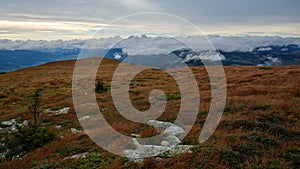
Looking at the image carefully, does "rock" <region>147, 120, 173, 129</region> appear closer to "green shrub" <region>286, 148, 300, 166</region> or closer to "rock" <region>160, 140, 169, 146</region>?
"rock" <region>160, 140, 169, 146</region>

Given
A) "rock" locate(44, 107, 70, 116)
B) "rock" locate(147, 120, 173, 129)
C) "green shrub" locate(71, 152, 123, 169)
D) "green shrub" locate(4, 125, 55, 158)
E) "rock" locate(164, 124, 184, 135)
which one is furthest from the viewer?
"rock" locate(44, 107, 70, 116)

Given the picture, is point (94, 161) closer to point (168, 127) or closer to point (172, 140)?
point (172, 140)

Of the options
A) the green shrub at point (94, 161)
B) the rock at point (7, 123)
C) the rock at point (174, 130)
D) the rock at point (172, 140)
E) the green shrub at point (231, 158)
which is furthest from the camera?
the rock at point (7, 123)

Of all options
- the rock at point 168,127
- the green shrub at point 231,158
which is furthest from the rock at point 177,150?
the rock at point 168,127

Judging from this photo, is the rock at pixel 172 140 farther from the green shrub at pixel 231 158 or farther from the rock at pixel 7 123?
the rock at pixel 7 123

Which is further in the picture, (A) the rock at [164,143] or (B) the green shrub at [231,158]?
(A) the rock at [164,143]

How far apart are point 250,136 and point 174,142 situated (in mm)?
3160

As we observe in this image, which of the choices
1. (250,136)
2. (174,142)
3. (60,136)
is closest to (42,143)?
(60,136)

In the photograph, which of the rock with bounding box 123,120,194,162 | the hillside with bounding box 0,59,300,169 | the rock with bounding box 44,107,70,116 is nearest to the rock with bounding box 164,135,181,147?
the rock with bounding box 123,120,194,162

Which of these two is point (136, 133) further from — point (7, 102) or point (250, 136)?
point (7, 102)

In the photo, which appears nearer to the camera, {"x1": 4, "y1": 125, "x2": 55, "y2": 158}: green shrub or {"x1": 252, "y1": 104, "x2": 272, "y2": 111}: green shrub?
{"x1": 4, "y1": 125, "x2": 55, "y2": 158}: green shrub

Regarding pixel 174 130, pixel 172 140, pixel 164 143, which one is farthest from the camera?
pixel 174 130

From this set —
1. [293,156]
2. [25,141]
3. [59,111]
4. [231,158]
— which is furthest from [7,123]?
[293,156]

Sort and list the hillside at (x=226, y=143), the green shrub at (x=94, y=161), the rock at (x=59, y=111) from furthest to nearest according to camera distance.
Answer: the rock at (x=59, y=111)
the green shrub at (x=94, y=161)
the hillside at (x=226, y=143)
